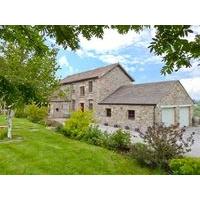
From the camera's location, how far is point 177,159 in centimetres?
437

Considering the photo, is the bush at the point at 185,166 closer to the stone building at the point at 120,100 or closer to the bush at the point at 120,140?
the stone building at the point at 120,100

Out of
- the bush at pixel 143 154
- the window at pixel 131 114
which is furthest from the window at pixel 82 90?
the bush at pixel 143 154

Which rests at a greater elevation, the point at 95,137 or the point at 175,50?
the point at 175,50

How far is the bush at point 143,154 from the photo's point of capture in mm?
4641

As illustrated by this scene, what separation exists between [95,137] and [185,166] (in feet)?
6.11

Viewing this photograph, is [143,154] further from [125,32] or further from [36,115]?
[125,32]

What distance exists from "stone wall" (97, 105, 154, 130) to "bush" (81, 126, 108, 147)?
19 centimetres

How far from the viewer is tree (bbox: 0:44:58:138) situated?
8.13 ft

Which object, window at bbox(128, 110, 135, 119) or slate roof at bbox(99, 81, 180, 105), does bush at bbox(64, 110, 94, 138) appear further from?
window at bbox(128, 110, 135, 119)

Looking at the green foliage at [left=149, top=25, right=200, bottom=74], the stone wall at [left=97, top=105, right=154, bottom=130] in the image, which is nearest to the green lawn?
the stone wall at [left=97, top=105, right=154, bottom=130]

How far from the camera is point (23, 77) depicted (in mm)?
3998

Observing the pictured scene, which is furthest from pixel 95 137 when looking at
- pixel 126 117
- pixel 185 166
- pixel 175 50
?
pixel 175 50

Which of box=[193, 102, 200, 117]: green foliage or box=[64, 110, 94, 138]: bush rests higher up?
box=[193, 102, 200, 117]: green foliage
